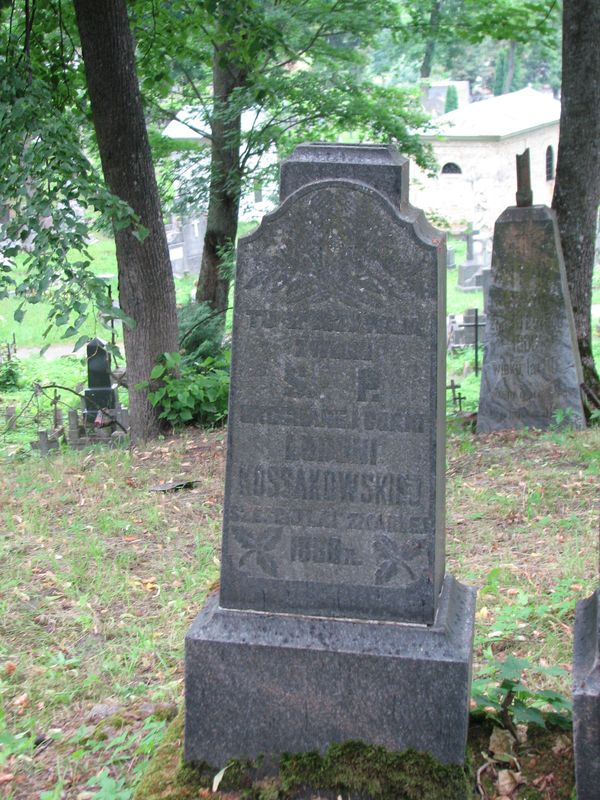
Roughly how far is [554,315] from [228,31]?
441 centimetres

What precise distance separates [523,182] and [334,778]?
699 centimetres

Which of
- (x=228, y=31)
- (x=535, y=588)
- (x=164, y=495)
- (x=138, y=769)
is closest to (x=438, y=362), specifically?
(x=138, y=769)

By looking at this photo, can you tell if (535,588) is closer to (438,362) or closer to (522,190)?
(438,362)

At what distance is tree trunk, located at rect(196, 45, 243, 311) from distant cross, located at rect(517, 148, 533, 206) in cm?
528

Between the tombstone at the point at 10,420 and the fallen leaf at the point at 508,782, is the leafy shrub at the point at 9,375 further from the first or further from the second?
the fallen leaf at the point at 508,782

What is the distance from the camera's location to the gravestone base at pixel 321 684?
3.30 m

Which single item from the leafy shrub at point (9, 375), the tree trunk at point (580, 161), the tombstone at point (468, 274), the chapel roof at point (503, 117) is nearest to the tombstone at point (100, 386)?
the tree trunk at point (580, 161)

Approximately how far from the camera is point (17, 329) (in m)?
26.1

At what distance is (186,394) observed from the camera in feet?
31.6

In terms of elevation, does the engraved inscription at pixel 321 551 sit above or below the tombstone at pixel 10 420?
above

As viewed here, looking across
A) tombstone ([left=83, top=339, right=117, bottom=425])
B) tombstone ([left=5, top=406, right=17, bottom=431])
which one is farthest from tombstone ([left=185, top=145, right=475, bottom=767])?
tombstone ([left=5, top=406, right=17, bottom=431])

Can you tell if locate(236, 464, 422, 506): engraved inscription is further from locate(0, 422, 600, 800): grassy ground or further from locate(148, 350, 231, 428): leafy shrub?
locate(148, 350, 231, 428): leafy shrub

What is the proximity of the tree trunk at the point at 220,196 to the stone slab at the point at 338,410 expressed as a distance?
1019 cm

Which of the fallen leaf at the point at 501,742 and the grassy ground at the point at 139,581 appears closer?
the fallen leaf at the point at 501,742
